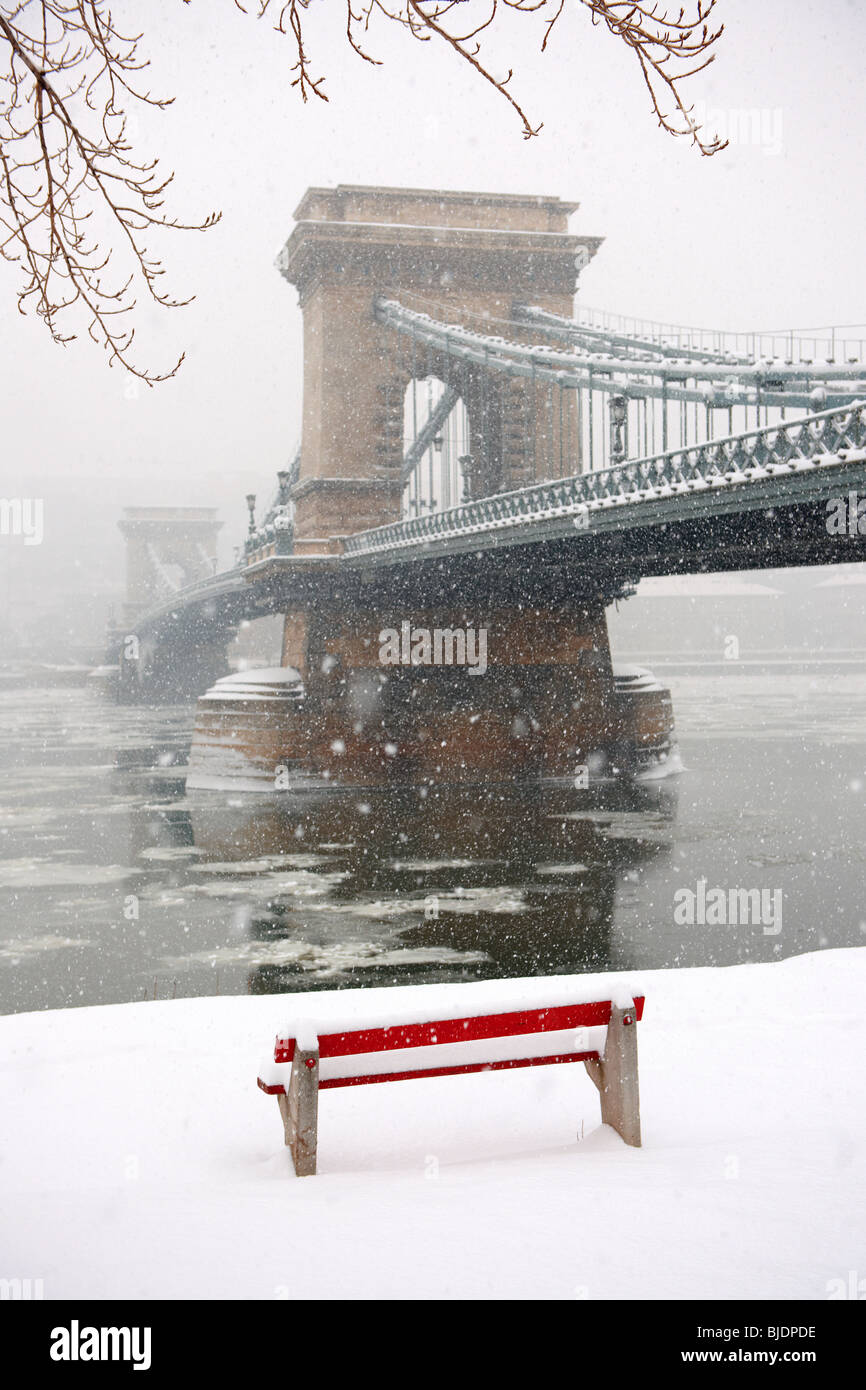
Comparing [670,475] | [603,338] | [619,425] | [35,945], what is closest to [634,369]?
[619,425]

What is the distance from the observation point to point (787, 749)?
130ft

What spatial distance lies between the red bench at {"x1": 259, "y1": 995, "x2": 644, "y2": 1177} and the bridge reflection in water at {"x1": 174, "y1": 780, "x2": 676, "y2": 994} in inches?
375

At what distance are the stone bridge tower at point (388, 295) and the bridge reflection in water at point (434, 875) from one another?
9.32 m

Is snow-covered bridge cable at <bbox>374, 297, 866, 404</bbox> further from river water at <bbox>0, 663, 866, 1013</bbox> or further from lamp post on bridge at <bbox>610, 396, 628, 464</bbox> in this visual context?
river water at <bbox>0, 663, 866, 1013</bbox>

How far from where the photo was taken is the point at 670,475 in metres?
17.4

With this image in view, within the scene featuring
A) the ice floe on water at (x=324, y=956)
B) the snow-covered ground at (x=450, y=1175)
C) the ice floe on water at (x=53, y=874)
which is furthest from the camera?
the ice floe on water at (x=53, y=874)

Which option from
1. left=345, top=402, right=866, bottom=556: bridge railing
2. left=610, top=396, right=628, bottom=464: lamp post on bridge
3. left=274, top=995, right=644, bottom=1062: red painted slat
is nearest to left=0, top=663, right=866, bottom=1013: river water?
left=345, top=402, right=866, bottom=556: bridge railing

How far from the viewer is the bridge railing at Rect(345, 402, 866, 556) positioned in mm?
13844

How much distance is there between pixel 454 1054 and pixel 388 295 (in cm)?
3286

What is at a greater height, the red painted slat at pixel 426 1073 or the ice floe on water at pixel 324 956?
the red painted slat at pixel 426 1073

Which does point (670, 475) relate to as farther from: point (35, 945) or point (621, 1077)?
point (621, 1077)

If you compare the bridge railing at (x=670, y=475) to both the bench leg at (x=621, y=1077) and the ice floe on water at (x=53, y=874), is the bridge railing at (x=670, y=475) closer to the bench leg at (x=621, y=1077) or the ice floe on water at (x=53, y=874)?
the ice floe on water at (x=53, y=874)

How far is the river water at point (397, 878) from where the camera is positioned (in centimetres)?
1484

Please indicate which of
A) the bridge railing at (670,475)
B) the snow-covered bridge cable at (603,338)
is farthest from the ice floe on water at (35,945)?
the snow-covered bridge cable at (603,338)
